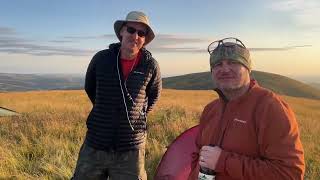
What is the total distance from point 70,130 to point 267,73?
149 m

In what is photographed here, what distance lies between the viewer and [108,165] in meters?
5.24

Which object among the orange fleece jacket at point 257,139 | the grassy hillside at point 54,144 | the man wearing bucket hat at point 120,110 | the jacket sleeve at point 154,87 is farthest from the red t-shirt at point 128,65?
the grassy hillside at point 54,144

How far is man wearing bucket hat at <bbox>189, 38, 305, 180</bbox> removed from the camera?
10.8ft

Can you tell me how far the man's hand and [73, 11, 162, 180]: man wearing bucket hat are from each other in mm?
1734

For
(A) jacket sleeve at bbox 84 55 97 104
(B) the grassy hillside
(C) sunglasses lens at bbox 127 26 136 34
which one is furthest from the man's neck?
(B) the grassy hillside

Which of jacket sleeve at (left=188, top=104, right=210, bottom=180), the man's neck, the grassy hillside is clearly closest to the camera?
the man's neck

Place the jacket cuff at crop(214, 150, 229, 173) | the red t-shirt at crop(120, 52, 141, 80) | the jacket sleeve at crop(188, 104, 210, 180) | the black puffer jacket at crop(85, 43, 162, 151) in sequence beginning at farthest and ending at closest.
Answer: the red t-shirt at crop(120, 52, 141, 80) → the black puffer jacket at crop(85, 43, 162, 151) → the jacket sleeve at crop(188, 104, 210, 180) → the jacket cuff at crop(214, 150, 229, 173)

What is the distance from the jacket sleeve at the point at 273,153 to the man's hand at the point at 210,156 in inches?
1.8

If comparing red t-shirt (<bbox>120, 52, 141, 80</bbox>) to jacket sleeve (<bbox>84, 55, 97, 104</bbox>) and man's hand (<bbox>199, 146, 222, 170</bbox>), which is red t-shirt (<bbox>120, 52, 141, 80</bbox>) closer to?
jacket sleeve (<bbox>84, 55, 97, 104</bbox>)

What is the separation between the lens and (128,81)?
17.3 feet

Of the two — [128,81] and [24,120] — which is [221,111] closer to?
[128,81]

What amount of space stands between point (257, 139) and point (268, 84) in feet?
458

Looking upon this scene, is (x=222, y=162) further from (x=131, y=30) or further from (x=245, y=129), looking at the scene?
(x=131, y=30)

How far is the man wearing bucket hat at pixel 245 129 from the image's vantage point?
329cm
